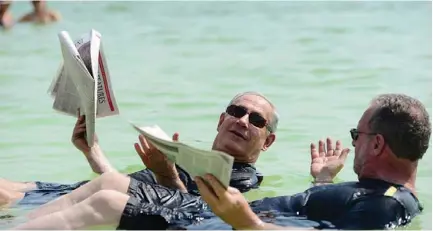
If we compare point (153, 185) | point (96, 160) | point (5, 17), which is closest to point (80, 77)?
point (96, 160)

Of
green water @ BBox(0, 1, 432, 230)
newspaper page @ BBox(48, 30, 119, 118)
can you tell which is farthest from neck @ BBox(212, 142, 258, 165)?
newspaper page @ BBox(48, 30, 119, 118)

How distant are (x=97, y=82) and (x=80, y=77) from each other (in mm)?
126

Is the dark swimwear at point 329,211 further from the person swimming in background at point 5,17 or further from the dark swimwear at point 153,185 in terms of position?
the person swimming in background at point 5,17

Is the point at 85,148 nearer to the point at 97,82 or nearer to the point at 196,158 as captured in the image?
the point at 97,82

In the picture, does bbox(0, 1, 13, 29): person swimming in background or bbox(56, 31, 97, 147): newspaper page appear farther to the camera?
bbox(0, 1, 13, 29): person swimming in background

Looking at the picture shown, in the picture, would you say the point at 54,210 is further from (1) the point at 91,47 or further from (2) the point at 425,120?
(2) the point at 425,120

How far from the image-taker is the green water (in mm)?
9414

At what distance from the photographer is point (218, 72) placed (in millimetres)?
14883

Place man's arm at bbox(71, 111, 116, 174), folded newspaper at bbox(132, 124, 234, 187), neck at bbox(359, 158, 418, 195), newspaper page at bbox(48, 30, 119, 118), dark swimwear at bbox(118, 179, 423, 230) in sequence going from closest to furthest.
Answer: folded newspaper at bbox(132, 124, 234, 187) < dark swimwear at bbox(118, 179, 423, 230) < neck at bbox(359, 158, 418, 195) < newspaper page at bbox(48, 30, 119, 118) < man's arm at bbox(71, 111, 116, 174)

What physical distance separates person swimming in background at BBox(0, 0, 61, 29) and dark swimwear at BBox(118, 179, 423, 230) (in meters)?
Answer: 14.6

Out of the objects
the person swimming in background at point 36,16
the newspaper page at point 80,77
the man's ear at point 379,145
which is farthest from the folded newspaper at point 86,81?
the person swimming in background at point 36,16

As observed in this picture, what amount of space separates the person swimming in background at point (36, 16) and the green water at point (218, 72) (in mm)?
184

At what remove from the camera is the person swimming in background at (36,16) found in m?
20.2

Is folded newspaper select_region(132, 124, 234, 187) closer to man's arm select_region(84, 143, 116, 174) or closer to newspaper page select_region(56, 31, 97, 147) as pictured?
newspaper page select_region(56, 31, 97, 147)
